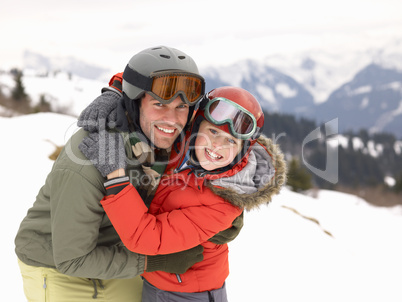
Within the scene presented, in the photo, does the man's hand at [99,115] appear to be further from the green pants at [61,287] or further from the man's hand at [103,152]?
the green pants at [61,287]

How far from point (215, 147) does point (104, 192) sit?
3.42 ft

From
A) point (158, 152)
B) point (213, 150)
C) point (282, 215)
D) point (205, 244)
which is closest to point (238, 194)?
point (213, 150)

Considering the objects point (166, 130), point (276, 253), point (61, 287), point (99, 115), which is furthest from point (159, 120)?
point (276, 253)

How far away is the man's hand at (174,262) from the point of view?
8.66 feet

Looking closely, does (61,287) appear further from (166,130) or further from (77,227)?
(166,130)

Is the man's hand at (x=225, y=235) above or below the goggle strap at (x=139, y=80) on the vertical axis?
below

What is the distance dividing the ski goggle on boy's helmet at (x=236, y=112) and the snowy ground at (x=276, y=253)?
1.71 meters

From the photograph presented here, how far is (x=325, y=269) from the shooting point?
21.3 ft

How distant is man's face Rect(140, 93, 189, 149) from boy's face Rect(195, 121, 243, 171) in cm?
29

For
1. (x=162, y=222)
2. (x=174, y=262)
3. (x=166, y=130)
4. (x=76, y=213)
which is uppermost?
(x=166, y=130)

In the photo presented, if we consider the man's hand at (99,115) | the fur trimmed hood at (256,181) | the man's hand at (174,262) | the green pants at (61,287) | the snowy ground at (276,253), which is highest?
the man's hand at (99,115)

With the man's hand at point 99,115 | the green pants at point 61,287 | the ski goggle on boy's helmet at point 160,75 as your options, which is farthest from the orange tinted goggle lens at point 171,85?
the green pants at point 61,287

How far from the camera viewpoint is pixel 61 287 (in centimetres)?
268

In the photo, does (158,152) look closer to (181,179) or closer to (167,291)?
(181,179)
